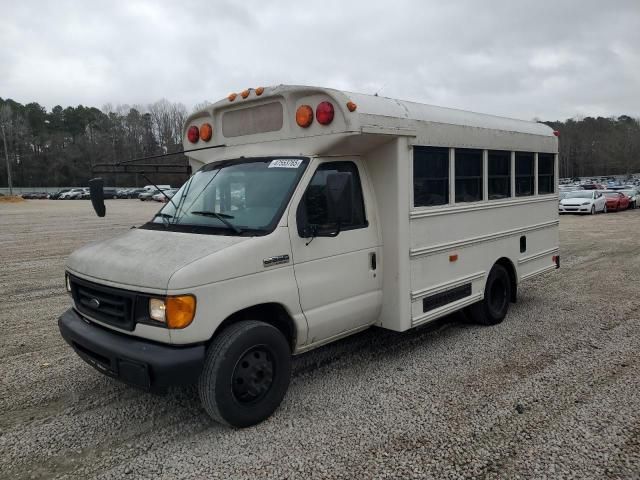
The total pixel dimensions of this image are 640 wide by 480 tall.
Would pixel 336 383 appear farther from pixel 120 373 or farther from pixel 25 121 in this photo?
pixel 25 121

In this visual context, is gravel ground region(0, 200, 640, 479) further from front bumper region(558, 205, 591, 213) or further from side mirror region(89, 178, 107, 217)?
front bumper region(558, 205, 591, 213)

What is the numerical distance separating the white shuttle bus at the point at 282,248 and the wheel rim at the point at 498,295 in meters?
0.50

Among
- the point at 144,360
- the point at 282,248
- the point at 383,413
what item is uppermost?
the point at 282,248

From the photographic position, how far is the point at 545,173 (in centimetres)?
749

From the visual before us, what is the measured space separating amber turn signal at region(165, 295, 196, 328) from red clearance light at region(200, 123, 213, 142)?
7.84 feet

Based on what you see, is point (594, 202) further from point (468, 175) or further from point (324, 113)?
point (324, 113)

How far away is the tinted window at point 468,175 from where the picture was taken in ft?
18.6

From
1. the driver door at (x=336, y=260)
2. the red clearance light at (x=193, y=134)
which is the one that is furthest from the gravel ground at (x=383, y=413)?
the red clearance light at (x=193, y=134)

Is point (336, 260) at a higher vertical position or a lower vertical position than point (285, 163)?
lower

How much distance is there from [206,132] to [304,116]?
137 centimetres

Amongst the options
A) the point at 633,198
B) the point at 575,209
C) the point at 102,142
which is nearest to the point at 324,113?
the point at 575,209

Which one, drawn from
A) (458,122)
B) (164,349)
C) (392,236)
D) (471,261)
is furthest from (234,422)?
(458,122)

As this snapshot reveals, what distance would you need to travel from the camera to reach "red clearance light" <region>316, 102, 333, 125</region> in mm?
4277

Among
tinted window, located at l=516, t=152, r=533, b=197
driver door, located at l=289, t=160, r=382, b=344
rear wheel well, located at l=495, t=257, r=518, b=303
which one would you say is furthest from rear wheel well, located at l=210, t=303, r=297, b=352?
tinted window, located at l=516, t=152, r=533, b=197
